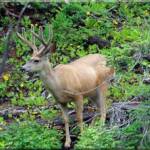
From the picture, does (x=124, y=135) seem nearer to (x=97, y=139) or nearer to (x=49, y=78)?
(x=97, y=139)

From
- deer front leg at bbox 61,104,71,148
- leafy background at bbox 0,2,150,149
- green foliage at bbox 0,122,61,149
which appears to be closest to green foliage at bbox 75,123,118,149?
leafy background at bbox 0,2,150,149

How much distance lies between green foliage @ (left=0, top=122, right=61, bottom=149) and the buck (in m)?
0.39

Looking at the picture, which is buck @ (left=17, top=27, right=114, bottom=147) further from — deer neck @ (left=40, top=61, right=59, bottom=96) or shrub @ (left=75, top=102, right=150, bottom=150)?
shrub @ (left=75, top=102, right=150, bottom=150)

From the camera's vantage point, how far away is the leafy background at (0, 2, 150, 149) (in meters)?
9.58

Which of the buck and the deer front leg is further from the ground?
the buck

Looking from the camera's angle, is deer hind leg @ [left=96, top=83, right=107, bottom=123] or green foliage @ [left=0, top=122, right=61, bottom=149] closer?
→ green foliage @ [left=0, top=122, right=61, bottom=149]

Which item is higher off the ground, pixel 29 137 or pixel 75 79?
pixel 75 79

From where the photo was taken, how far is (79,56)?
14094mm

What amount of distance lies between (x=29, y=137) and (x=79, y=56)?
4070 mm

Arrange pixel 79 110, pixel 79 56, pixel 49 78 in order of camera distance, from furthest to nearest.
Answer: pixel 79 56 < pixel 79 110 < pixel 49 78

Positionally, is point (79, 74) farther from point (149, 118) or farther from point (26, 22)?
point (26, 22)

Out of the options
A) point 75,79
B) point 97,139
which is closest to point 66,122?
point 75,79

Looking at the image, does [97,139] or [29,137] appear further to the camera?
[29,137]

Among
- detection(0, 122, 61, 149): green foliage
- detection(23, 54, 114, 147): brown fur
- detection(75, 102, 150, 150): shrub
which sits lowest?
detection(0, 122, 61, 149): green foliage
